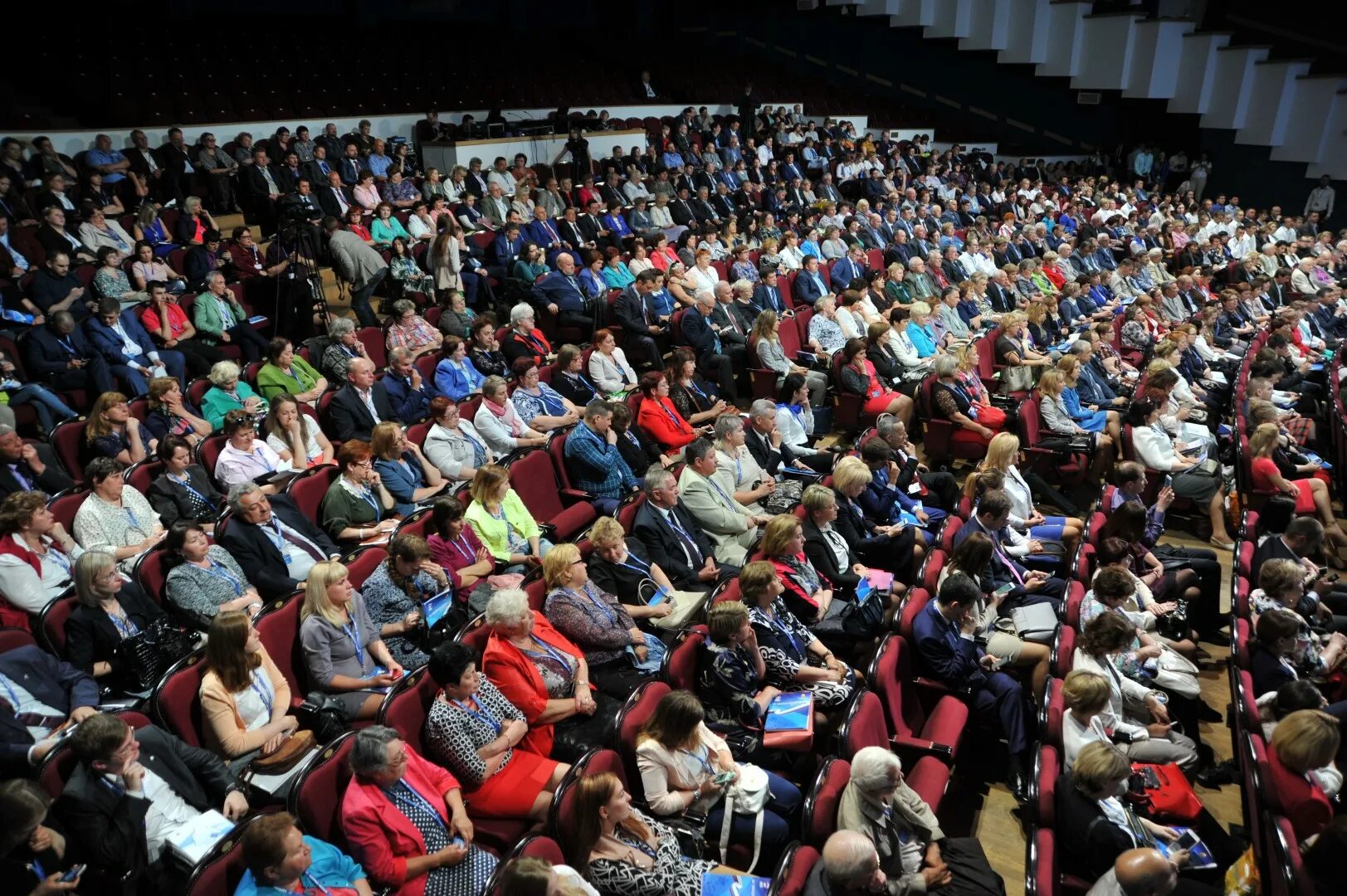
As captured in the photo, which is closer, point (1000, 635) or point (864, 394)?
point (1000, 635)

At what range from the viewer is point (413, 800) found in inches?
107

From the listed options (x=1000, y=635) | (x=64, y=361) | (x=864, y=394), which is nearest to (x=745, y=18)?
(x=864, y=394)

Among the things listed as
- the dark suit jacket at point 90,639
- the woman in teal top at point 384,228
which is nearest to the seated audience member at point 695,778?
the dark suit jacket at point 90,639

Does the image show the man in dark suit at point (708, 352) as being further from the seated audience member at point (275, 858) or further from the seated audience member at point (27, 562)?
the seated audience member at point (275, 858)

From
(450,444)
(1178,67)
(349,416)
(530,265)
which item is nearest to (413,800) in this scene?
(450,444)

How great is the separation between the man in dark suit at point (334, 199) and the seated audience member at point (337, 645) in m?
6.98

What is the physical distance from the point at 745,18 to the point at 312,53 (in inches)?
444

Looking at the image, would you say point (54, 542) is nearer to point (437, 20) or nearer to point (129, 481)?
point (129, 481)

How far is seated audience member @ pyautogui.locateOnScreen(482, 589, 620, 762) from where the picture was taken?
3252mm

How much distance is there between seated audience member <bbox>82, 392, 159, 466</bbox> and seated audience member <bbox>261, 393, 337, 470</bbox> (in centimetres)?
60

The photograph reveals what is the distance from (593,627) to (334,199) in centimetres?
757

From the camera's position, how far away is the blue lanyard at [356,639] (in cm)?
340

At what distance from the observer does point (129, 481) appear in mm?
4430

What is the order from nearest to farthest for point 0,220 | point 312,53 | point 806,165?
point 0,220, point 312,53, point 806,165
